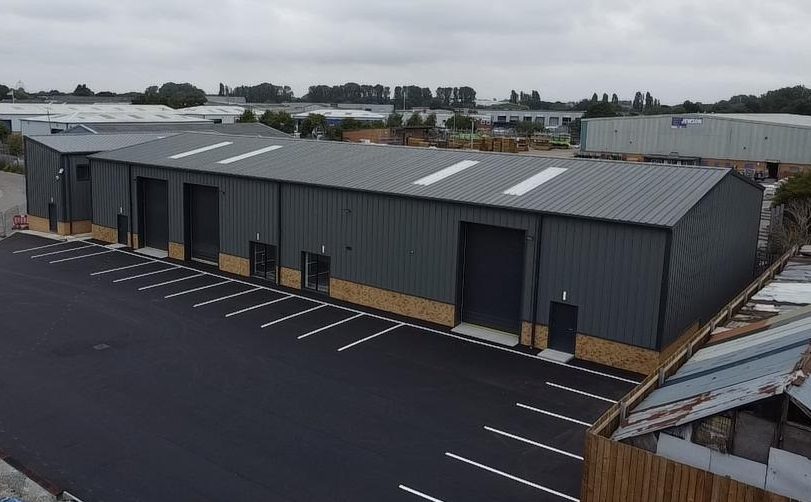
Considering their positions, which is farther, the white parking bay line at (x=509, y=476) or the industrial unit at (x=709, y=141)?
the industrial unit at (x=709, y=141)

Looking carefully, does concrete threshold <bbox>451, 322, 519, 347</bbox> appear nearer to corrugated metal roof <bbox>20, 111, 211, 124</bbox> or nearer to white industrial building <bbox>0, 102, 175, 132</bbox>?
corrugated metal roof <bbox>20, 111, 211, 124</bbox>

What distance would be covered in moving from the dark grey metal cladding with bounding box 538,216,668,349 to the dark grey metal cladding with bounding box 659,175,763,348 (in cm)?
53

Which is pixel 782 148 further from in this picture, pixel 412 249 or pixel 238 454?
pixel 238 454

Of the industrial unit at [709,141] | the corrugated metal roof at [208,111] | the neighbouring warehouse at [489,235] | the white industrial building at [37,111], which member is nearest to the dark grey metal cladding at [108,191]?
the neighbouring warehouse at [489,235]

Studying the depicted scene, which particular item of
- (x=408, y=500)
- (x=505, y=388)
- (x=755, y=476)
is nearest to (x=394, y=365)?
(x=505, y=388)

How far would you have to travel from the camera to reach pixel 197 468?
15.1 metres

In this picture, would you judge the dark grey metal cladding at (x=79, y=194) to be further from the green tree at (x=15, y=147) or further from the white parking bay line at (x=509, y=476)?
the green tree at (x=15, y=147)

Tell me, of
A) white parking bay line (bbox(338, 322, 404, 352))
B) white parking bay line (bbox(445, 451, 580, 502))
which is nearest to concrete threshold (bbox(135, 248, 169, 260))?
white parking bay line (bbox(338, 322, 404, 352))

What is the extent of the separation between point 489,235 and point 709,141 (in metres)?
53.4

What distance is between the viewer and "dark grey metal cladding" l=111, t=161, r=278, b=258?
30.4m

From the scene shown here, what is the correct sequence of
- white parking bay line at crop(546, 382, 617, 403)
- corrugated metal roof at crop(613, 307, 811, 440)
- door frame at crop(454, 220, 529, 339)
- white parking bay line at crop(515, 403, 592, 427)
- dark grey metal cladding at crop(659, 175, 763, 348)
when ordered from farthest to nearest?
door frame at crop(454, 220, 529, 339), dark grey metal cladding at crop(659, 175, 763, 348), white parking bay line at crop(546, 382, 617, 403), white parking bay line at crop(515, 403, 592, 427), corrugated metal roof at crop(613, 307, 811, 440)

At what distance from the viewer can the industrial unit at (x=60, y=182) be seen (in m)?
38.8

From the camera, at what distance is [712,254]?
80.4 ft

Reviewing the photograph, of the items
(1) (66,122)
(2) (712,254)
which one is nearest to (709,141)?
(2) (712,254)
